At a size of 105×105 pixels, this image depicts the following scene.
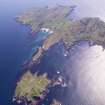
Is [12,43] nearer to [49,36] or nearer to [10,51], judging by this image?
[10,51]

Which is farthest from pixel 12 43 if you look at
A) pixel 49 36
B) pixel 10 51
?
pixel 49 36

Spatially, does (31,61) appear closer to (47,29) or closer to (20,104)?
(20,104)

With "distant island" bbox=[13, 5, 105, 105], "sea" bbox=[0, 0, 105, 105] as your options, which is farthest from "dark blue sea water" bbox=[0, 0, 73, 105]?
"distant island" bbox=[13, 5, 105, 105]

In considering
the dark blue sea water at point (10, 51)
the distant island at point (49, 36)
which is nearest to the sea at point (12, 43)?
the dark blue sea water at point (10, 51)

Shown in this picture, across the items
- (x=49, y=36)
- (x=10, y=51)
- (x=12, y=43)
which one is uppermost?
(x=10, y=51)

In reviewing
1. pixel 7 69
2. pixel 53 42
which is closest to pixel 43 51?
pixel 53 42

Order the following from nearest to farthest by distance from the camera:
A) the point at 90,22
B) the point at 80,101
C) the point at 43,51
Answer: the point at 80,101 < the point at 43,51 < the point at 90,22

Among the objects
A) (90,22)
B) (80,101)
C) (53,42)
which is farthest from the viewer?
(90,22)
